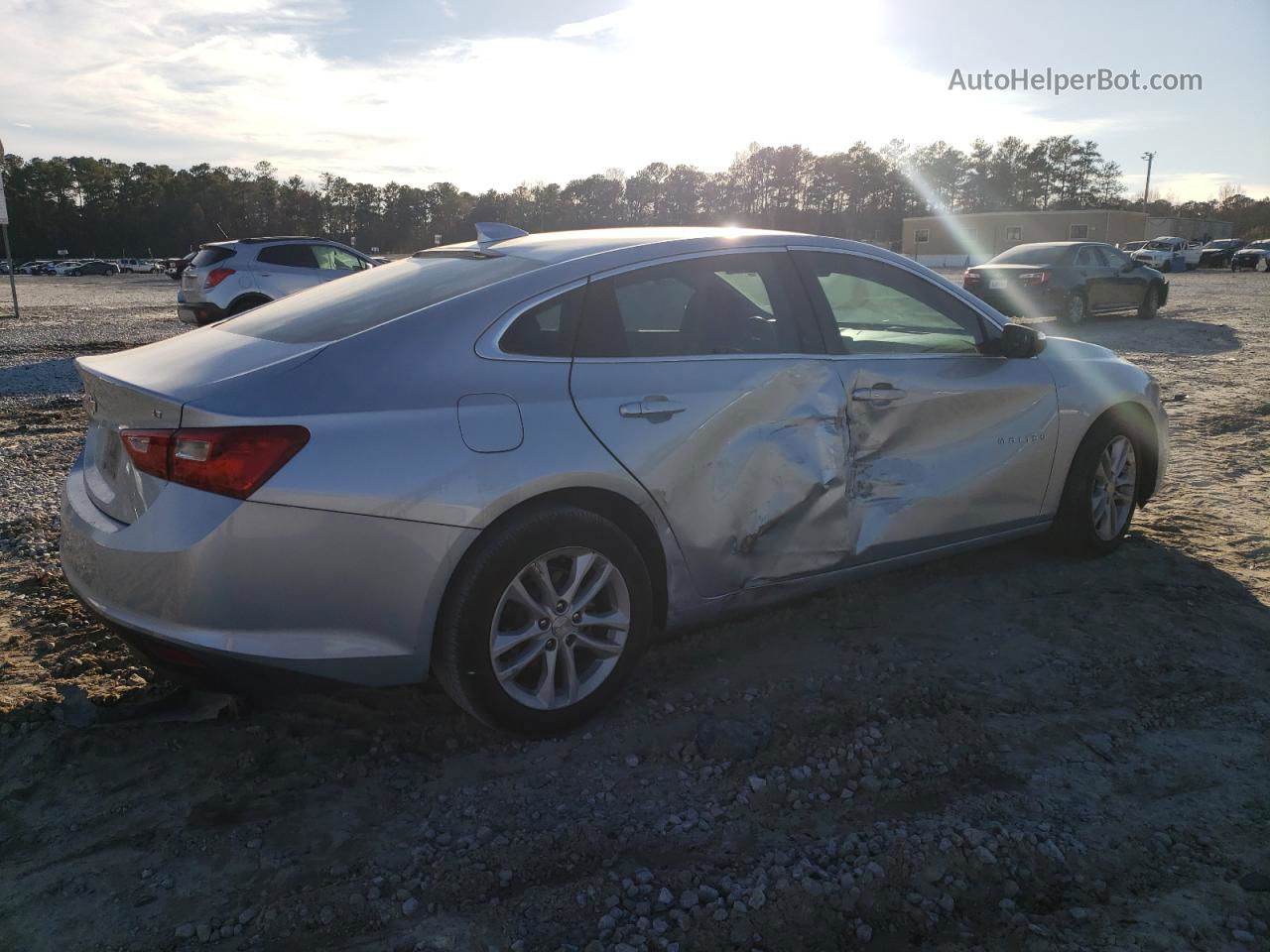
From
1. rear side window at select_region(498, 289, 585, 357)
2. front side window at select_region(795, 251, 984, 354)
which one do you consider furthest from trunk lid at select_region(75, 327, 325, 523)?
front side window at select_region(795, 251, 984, 354)

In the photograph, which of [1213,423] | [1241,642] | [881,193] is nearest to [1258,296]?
[1213,423]

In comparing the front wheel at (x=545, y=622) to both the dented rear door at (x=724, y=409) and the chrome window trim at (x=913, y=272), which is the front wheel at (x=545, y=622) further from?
the chrome window trim at (x=913, y=272)

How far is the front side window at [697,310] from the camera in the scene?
3271 millimetres

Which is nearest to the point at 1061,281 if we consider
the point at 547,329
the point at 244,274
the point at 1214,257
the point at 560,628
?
the point at 244,274

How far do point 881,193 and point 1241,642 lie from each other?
10098 cm

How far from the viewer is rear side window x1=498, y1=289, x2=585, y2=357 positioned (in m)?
3.04

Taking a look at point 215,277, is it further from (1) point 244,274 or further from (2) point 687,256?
(2) point 687,256

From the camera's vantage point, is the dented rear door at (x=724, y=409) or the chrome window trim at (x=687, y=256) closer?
the dented rear door at (x=724, y=409)

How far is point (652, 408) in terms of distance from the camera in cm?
318

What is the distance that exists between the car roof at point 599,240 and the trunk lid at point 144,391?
0.98 m

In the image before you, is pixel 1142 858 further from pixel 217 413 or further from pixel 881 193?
pixel 881 193

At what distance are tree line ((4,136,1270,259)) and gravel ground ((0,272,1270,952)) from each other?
8106cm

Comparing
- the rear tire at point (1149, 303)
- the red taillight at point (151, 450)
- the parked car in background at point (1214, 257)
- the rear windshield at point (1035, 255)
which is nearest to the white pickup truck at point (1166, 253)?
the parked car in background at point (1214, 257)

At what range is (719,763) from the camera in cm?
294
